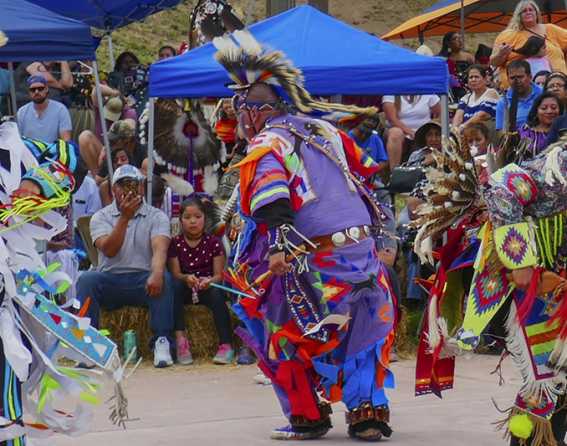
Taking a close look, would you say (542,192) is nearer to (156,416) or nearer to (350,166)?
(350,166)

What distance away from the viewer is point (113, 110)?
13.2m

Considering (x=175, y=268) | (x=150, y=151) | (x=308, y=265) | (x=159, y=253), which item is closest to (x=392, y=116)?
(x=150, y=151)

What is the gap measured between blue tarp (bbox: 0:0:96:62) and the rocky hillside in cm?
917

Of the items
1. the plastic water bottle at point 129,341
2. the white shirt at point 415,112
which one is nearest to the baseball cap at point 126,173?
the plastic water bottle at point 129,341

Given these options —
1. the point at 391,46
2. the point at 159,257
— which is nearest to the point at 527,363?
the point at 159,257

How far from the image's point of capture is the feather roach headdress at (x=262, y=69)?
6.93 meters

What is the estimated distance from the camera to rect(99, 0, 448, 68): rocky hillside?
2150cm

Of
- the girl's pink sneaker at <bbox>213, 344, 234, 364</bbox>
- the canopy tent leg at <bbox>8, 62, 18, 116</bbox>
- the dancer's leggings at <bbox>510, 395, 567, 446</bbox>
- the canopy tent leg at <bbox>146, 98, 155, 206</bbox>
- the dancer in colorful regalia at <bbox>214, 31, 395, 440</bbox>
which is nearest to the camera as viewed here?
the dancer's leggings at <bbox>510, 395, 567, 446</bbox>

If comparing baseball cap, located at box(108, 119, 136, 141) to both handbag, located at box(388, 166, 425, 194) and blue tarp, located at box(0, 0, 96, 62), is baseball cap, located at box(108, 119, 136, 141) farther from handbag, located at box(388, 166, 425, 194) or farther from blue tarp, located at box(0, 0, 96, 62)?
handbag, located at box(388, 166, 425, 194)

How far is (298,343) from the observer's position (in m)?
6.86

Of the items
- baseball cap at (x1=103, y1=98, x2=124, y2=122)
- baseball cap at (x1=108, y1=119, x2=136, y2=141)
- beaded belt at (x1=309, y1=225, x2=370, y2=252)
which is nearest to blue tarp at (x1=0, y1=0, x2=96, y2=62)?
baseball cap at (x1=108, y1=119, x2=136, y2=141)

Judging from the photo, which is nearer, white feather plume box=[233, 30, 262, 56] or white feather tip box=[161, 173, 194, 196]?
white feather plume box=[233, 30, 262, 56]

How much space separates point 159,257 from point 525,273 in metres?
4.35

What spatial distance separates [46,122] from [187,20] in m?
11.7
